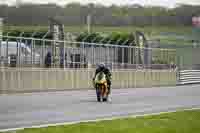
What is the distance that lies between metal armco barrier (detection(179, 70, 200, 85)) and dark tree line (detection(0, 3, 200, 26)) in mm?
3967

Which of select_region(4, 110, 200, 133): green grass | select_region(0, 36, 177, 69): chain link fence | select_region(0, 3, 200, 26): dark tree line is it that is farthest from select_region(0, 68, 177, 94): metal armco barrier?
select_region(4, 110, 200, 133): green grass

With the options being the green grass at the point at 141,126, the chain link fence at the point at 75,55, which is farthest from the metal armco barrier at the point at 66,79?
the green grass at the point at 141,126

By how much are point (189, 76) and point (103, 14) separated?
1110 centimetres

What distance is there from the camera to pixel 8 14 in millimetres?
31219

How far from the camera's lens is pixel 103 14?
49750mm

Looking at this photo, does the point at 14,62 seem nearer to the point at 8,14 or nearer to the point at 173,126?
the point at 8,14

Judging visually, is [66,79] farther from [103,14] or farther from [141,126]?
[103,14]

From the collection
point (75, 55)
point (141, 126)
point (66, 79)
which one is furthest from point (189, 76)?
point (141, 126)

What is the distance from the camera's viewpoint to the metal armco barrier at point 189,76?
40.4 meters

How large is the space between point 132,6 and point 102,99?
30.0 meters

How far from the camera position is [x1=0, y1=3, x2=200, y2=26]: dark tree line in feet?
110

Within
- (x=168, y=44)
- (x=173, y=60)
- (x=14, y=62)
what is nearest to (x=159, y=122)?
(x=14, y=62)

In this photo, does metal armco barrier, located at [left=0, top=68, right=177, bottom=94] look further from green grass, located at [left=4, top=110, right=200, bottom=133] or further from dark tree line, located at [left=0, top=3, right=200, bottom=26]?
green grass, located at [left=4, top=110, right=200, bottom=133]

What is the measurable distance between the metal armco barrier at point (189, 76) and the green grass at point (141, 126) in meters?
25.1
